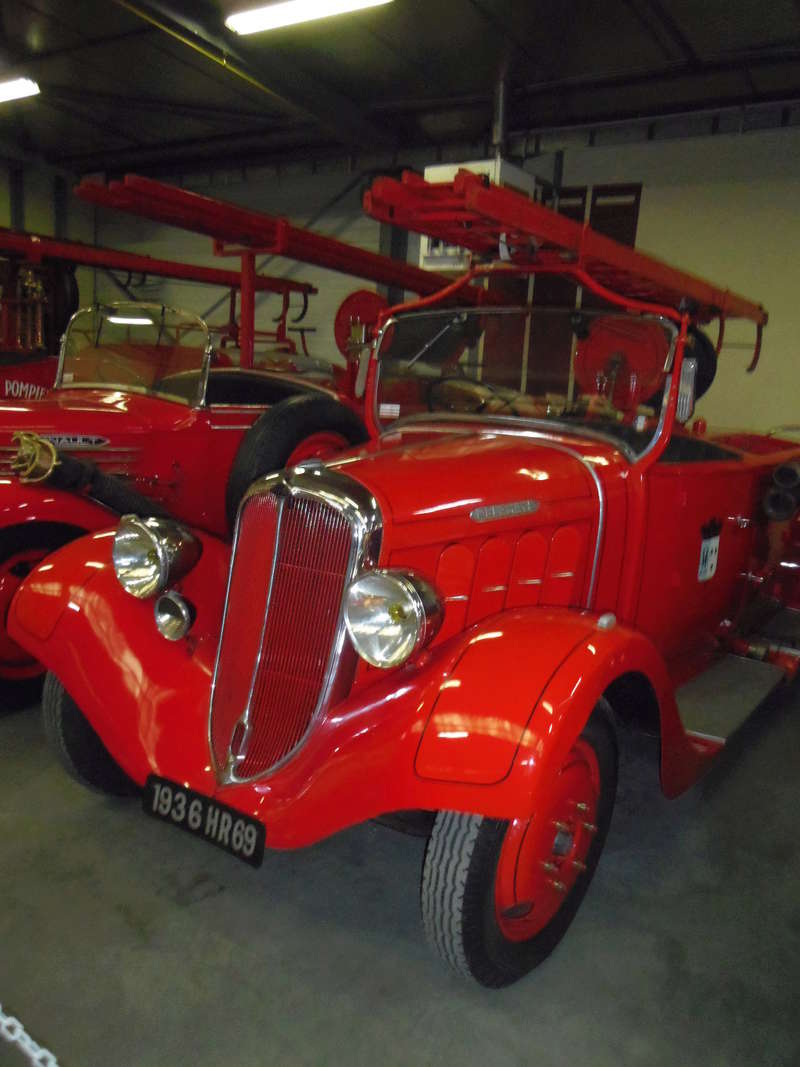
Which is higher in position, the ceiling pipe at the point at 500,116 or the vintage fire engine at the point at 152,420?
the ceiling pipe at the point at 500,116

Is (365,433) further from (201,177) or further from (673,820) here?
(201,177)

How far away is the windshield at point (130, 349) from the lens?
438cm

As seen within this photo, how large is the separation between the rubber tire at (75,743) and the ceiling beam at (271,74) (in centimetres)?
585

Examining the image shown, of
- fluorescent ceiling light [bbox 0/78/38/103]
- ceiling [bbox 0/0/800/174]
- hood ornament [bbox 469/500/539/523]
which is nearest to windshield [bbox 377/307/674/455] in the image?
hood ornament [bbox 469/500/539/523]

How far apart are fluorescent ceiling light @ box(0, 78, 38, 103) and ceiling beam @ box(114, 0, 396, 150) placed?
2341 mm

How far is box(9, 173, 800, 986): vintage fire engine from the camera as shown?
1692 mm

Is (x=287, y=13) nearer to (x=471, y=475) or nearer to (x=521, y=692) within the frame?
(x=471, y=475)

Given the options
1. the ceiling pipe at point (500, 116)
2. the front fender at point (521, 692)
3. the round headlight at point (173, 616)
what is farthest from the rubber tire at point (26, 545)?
the ceiling pipe at point (500, 116)

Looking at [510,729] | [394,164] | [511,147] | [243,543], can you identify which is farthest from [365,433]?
[394,164]

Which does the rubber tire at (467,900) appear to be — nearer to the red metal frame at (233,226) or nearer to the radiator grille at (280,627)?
the radiator grille at (280,627)

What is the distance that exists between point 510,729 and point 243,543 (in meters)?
0.89

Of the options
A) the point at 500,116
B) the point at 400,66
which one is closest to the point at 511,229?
the point at 500,116

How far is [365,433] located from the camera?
4.25 m

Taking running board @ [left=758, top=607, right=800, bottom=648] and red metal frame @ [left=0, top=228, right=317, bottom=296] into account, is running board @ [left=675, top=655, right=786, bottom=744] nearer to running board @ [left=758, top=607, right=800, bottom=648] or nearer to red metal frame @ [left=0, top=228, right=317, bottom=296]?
running board @ [left=758, top=607, right=800, bottom=648]
